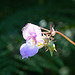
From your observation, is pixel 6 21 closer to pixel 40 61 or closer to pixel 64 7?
pixel 40 61

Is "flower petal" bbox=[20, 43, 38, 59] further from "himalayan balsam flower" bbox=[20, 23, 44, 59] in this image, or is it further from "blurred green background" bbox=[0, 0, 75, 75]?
"blurred green background" bbox=[0, 0, 75, 75]

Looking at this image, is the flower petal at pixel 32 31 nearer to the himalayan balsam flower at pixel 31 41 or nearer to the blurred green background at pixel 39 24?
the himalayan balsam flower at pixel 31 41

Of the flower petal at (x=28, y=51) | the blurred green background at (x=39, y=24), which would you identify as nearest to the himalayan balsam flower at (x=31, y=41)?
the flower petal at (x=28, y=51)

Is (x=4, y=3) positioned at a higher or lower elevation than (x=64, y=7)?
higher

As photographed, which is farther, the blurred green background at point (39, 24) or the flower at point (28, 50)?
the blurred green background at point (39, 24)

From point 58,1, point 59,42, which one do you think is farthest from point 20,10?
point 59,42
